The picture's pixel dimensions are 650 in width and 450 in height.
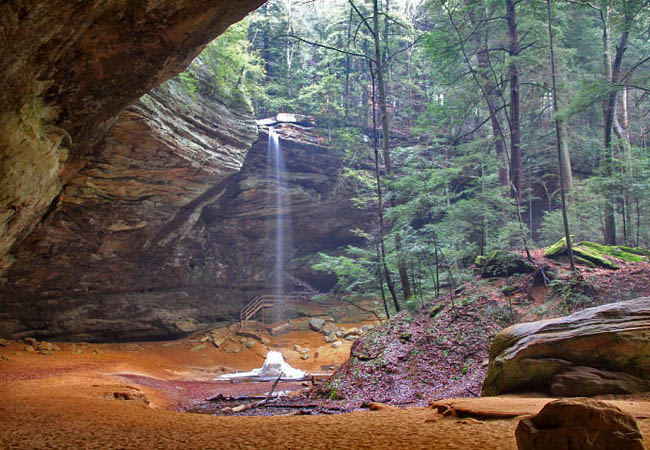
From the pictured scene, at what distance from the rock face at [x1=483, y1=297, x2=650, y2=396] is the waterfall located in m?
15.8

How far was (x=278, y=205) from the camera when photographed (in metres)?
20.4

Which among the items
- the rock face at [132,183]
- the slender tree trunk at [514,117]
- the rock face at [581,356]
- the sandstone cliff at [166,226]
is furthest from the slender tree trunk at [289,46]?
the rock face at [581,356]

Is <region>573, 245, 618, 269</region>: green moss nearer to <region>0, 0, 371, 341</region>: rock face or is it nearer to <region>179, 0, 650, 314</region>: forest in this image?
<region>179, 0, 650, 314</region>: forest

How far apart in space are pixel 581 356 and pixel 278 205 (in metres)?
17.2

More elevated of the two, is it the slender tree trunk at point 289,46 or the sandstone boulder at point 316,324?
the slender tree trunk at point 289,46

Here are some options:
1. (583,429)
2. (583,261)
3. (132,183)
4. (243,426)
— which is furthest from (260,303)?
(583,429)

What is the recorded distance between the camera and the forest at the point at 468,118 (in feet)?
33.5

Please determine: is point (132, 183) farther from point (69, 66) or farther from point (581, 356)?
point (581, 356)

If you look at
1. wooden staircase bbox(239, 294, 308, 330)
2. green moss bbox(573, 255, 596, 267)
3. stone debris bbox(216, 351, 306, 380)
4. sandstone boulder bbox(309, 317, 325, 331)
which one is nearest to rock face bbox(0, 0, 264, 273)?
stone debris bbox(216, 351, 306, 380)

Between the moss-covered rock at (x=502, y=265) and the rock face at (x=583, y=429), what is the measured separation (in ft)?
26.9

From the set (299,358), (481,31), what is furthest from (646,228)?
(299,358)

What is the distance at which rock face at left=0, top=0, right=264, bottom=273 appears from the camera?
4.82m

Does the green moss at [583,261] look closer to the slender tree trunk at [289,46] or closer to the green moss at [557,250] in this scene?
the green moss at [557,250]

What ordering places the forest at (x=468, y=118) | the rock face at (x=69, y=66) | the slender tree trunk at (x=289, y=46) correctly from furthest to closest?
the slender tree trunk at (x=289, y=46) → the forest at (x=468, y=118) → the rock face at (x=69, y=66)
